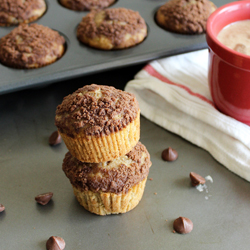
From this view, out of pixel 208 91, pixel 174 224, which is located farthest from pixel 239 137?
pixel 174 224

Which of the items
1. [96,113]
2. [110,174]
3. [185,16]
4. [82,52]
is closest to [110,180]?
[110,174]

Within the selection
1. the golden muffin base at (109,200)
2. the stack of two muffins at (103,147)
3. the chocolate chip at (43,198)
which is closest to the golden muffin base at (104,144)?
the stack of two muffins at (103,147)

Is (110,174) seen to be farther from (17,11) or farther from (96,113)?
(17,11)

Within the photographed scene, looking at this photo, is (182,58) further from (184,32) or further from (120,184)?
(120,184)

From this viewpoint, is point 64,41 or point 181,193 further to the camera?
point 64,41

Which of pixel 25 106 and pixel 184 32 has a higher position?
pixel 184 32

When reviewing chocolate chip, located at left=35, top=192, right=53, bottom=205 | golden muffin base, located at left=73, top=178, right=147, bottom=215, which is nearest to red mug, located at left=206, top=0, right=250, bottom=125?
golden muffin base, located at left=73, top=178, right=147, bottom=215
